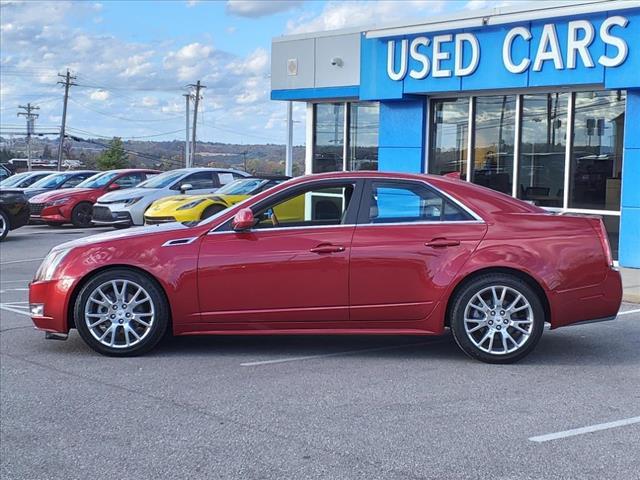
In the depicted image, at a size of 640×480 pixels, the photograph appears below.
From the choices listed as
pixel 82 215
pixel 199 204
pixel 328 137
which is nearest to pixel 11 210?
pixel 82 215

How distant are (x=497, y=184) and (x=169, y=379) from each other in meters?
9.58

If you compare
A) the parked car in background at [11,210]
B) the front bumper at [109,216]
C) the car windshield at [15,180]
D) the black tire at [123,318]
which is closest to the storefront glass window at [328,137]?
Result: the front bumper at [109,216]

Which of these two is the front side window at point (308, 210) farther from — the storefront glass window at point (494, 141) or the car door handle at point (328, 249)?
the storefront glass window at point (494, 141)

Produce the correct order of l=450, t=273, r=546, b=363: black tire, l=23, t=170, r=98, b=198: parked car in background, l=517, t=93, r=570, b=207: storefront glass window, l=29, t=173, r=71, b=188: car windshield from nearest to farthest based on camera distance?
1. l=450, t=273, r=546, b=363: black tire
2. l=517, t=93, r=570, b=207: storefront glass window
3. l=23, t=170, r=98, b=198: parked car in background
4. l=29, t=173, r=71, b=188: car windshield

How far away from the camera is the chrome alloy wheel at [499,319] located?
6.68m

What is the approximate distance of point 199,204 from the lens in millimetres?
16438

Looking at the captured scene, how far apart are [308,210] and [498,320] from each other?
179 centimetres

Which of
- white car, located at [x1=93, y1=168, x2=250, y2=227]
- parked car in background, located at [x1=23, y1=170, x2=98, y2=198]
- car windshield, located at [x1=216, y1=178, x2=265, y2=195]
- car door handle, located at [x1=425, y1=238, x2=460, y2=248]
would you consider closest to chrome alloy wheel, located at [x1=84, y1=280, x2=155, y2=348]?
car door handle, located at [x1=425, y1=238, x2=460, y2=248]

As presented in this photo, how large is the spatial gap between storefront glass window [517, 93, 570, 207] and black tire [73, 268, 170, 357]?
8731 millimetres

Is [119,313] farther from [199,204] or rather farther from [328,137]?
[328,137]

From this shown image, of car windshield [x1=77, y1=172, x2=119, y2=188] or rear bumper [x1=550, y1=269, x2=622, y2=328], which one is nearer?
rear bumper [x1=550, y1=269, x2=622, y2=328]

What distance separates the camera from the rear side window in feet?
22.6

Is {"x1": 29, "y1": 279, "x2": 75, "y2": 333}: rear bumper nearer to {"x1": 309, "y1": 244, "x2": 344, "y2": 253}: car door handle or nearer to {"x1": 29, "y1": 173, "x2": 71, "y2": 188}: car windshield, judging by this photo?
{"x1": 309, "y1": 244, "x2": 344, "y2": 253}: car door handle

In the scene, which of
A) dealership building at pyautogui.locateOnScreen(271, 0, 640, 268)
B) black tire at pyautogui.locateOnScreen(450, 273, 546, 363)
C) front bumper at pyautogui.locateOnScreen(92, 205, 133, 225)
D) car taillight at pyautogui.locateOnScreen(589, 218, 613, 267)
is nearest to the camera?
black tire at pyautogui.locateOnScreen(450, 273, 546, 363)
